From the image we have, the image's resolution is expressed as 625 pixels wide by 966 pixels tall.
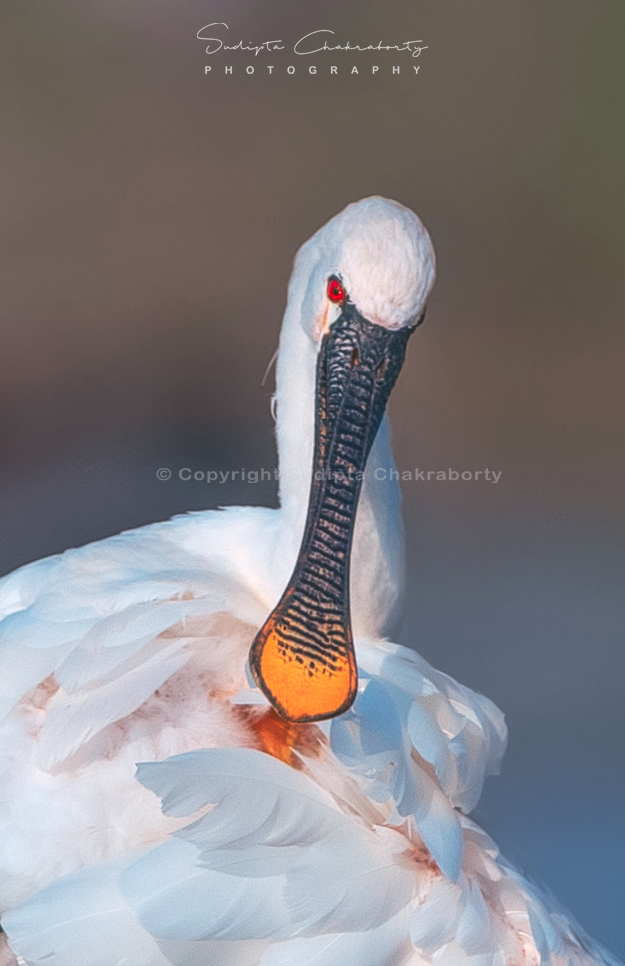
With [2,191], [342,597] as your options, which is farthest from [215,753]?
[2,191]

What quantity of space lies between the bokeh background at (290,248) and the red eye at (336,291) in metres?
2.15

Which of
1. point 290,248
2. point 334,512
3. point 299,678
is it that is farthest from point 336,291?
point 290,248

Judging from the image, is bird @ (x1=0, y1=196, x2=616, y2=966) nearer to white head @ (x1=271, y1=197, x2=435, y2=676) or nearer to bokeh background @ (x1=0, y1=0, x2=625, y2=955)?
white head @ (x1=271, y1=197, x2=435, y2=676)

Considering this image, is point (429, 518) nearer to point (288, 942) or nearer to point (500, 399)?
point (500, 399)

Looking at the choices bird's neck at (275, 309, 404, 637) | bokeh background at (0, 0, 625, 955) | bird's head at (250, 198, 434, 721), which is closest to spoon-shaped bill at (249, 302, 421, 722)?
bird's head at (250, 198, 434, 721)

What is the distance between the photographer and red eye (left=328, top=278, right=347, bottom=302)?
61.2 inches

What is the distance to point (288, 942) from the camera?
122cm

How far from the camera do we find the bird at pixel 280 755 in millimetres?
1216

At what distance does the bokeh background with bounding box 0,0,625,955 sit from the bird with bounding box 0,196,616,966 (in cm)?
210

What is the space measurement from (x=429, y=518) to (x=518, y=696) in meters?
1.05
